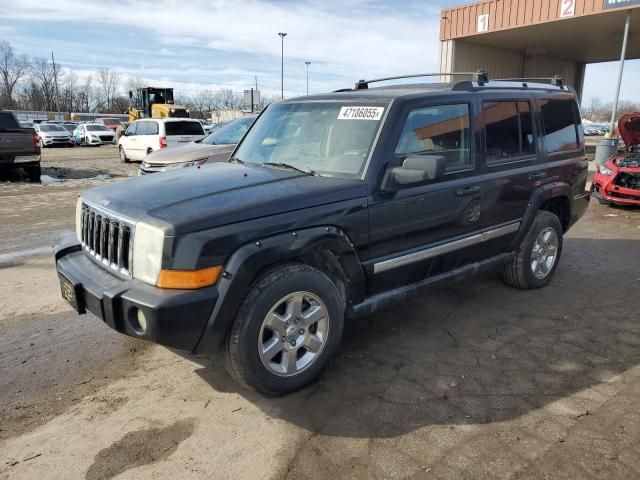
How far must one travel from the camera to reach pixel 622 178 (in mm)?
9023

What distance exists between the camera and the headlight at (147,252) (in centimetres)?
264

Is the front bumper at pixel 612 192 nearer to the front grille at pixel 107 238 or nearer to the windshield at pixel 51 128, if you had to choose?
the front grille at pixel 107 238

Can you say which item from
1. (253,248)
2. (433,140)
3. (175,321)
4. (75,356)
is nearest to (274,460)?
(175,321)

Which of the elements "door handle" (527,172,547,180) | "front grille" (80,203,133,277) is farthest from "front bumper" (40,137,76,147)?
"door handle" (527,172,547,180)

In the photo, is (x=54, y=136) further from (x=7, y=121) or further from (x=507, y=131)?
(x=507, y=131)

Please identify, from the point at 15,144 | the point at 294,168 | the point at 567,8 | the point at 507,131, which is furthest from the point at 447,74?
the point at 567,8

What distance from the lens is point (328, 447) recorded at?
2.63 metres

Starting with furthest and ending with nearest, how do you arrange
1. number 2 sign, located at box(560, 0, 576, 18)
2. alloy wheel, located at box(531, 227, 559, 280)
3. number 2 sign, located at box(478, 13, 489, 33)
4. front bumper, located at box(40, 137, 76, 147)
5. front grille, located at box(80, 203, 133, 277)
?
front bumper, located at box(40, 137, 76, 147), number 2 sign, located at box(478, 13, 489, 33), number 2 sign, located at box(560, 0, 576, 18), alloy wheel, located at box(531, 227, 559, 280), front grille, located at box(80, 203, 133, 277)

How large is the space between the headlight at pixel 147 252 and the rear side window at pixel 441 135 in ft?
5.72

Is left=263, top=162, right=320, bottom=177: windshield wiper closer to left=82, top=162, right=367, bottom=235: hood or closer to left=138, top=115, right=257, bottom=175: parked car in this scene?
left=82, top=162, right=367, bottom=235: hood

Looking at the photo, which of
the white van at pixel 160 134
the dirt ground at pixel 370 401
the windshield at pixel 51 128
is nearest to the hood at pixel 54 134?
the windshield at pixel 51 128

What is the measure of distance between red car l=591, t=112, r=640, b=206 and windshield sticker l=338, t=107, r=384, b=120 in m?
7.27

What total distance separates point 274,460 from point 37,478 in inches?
45.6

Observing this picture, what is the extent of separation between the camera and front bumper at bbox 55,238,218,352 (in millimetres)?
2553
